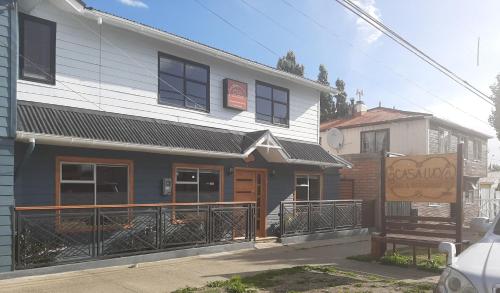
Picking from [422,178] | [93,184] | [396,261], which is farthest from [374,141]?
[93,184]

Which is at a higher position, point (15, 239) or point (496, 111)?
point (496, 111)

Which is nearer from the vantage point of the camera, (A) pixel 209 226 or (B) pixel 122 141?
(B) pixel 122 141

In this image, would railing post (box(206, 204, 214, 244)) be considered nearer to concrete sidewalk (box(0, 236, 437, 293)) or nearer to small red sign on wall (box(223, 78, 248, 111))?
concrete sidewalk (box(0, 236, 437, 293))

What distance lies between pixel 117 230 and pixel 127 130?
7.50ft

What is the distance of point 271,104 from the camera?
1518cm

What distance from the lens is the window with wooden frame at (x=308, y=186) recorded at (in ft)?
50.9

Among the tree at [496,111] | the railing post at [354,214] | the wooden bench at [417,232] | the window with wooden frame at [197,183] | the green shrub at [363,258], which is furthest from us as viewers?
the tree at [496,111]

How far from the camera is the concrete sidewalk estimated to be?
7.45 metres

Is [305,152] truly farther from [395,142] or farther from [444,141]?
[444,141]

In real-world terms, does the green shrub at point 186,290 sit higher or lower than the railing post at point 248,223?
lower

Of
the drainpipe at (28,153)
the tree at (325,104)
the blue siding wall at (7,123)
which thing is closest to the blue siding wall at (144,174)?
the drainpipe at (28,153)

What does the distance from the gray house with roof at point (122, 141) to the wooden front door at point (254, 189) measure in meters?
0.03

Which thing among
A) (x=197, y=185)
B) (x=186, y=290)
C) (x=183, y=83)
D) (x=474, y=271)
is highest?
(x=183, y=83)

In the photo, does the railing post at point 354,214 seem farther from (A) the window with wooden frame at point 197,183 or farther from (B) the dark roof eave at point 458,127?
(B) the dark roof eave at point 458,127
